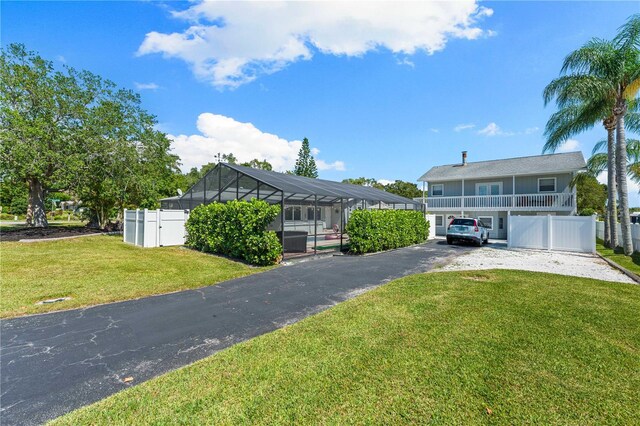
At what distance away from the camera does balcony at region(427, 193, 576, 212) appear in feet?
61.0

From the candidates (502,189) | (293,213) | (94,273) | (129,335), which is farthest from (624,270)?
(293,213)

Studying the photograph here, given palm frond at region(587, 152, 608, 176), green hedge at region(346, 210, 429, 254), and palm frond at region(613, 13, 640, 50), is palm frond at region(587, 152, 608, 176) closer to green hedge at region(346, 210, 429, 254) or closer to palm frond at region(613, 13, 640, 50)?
palm frond at region(613, 13, 640, 50)

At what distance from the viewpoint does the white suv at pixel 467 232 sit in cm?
1558

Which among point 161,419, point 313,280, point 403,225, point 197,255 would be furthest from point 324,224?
point 161,419

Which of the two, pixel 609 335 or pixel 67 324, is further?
pixel 67 324

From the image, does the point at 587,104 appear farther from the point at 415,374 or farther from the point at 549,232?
the point at 415,374

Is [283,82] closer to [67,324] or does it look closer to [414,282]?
[414,282]

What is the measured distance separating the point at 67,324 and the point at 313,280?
508 cm

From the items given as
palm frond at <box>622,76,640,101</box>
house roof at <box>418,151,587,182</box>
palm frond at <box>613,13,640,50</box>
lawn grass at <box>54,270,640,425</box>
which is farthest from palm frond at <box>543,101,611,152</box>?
lawn grass at <box>54,270,640,425</box>

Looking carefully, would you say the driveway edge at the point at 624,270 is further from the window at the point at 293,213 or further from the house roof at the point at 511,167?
the window at the point at 293,213

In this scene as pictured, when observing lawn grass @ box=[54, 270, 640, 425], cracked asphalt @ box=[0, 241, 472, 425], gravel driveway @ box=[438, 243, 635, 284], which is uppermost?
gravel driveway @ box=[438, 243, 635, 284]

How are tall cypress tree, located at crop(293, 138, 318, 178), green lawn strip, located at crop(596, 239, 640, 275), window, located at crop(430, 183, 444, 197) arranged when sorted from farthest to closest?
tall cypress tree, located at crop(293, 138, 318, 178) → window, located at crop(430, 183, 444, 197) → green lawn strip, located at crop(596, 239, 640, 275)

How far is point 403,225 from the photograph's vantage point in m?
15.3

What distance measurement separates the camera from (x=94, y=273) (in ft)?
26.4
